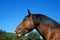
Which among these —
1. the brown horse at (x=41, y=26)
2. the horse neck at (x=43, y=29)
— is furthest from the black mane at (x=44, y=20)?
the horse neck at (x=43, y=29)

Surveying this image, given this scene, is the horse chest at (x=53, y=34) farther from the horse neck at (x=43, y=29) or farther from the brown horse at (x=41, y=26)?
the horse neck at (x=43, y=29)

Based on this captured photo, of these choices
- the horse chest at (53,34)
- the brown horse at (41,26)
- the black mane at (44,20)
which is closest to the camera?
the horse chest at (53,34)

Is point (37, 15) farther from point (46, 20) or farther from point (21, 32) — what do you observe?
point (21, 32)

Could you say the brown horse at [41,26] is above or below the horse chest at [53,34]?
above

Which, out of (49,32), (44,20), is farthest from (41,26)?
(49,32)

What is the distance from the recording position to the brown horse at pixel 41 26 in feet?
24.2

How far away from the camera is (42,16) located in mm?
7758

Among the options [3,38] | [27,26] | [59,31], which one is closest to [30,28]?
[27,26]

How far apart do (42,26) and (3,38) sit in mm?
63976

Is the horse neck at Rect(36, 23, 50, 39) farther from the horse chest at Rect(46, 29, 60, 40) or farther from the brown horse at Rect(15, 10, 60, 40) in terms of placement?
the horse chest at Rect(46, 29, 60, 40)

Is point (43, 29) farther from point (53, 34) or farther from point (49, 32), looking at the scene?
point (53, 34)

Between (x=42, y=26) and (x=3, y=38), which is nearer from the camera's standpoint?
(x=42, y=26)

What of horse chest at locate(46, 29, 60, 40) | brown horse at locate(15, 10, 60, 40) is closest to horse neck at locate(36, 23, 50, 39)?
brown horse at locate(15, 10, 60, 40)

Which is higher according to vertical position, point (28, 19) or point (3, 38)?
point (3, 38)
